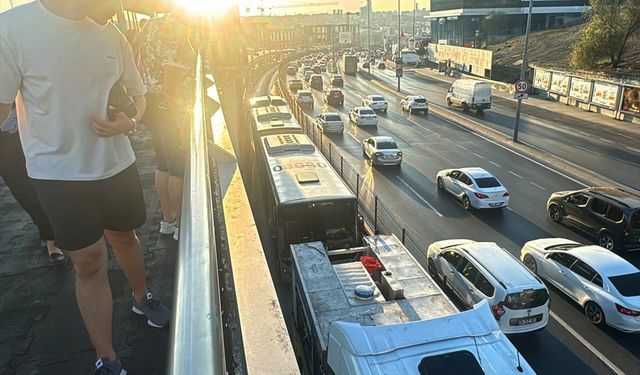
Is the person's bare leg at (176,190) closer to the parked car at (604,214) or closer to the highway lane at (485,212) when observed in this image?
the highway lane at (485,212)

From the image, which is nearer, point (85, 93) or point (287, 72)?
point (85, 93)

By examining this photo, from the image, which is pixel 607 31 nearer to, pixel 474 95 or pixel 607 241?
pixel 474 95

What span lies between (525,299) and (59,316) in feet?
27.7

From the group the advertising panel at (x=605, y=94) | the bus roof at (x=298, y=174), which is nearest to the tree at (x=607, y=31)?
the advertising panel at (x=605, y=94)

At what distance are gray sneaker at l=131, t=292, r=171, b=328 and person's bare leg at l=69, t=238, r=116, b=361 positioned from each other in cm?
78

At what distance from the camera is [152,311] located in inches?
149

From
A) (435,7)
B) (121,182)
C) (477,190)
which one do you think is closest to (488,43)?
(435,7)

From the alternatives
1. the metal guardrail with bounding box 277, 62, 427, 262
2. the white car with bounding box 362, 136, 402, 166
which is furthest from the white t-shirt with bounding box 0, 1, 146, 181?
the white car with bounding box 362, 136, 402, 166

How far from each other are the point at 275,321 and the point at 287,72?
220 feet

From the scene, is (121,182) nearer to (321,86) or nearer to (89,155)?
(89,155)

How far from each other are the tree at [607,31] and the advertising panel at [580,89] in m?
6.18

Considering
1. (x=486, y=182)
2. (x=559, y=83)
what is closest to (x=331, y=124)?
(x=486, y=182)

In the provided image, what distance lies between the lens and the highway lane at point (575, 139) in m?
21.2

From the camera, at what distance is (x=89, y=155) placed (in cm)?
267
